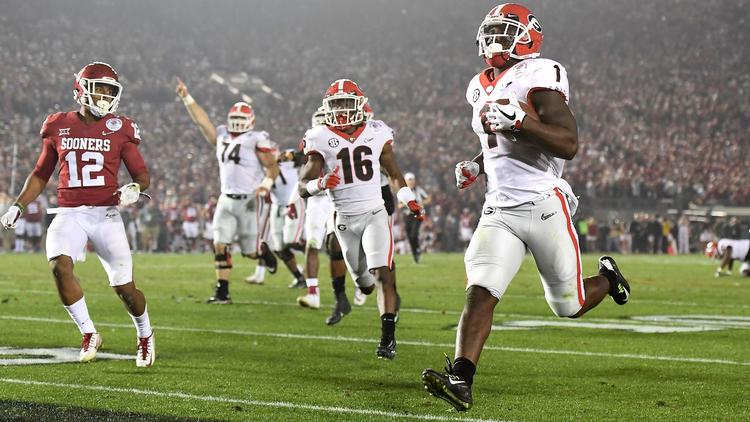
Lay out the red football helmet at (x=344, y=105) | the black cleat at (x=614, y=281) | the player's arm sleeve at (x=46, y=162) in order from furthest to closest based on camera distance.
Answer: the red football helmet at (x=344, y=105) → the player's arm sleeve at (x=46, y=162) → the black cleat at (x=614, y=281)

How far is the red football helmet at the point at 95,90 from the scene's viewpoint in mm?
6531

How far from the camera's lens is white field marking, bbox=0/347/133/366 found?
21.3 feet

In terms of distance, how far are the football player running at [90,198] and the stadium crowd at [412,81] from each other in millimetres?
20433

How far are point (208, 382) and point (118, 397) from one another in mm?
633

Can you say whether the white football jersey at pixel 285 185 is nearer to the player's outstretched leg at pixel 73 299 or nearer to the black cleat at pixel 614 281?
the player's outstretched leg at pixel 73 299

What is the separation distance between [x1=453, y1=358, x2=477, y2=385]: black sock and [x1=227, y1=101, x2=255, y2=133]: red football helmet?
7614 millimetres

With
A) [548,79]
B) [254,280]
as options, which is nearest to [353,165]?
[548,79]

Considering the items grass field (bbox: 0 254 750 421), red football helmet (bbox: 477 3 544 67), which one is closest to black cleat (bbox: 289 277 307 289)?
grass field (bbox: 0 254 750 421)

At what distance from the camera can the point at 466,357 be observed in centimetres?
446

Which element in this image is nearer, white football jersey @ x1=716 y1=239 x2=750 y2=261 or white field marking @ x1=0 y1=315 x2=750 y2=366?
white field marking @ x1=0 y1=315 x2=750 y2=366

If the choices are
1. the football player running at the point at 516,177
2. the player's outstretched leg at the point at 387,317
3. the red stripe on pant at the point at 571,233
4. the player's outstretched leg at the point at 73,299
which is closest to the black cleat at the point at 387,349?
the player's outstretched leg at the point at 387,317

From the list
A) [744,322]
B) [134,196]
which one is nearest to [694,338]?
[744,322]

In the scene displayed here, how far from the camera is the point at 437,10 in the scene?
48.5 metres

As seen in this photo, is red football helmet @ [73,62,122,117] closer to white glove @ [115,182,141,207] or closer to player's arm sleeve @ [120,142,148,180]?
player's arm sleeve @ [120,142,148,180]
